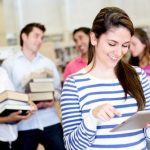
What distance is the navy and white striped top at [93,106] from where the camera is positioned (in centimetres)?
125

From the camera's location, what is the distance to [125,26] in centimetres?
126

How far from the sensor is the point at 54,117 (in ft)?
8.43

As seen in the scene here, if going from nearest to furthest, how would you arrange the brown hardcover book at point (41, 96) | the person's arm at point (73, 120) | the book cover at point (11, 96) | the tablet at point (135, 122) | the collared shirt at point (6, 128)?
the tablet at point (135, 122), the person's arm at point (73, 120), the book cover at point (11, 96), the collared shirt at point (6, 128), the brown hardcover book at point (41, 96)

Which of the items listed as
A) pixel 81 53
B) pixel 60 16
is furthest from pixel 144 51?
pixel 60 16

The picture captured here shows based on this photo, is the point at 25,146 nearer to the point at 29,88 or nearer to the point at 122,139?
the point at 29,88

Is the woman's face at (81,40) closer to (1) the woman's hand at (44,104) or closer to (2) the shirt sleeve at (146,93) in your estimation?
(1) the woman's hand at (44,104)

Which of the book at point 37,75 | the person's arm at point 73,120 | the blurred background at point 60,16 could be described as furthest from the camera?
the blurred background at point 60,16

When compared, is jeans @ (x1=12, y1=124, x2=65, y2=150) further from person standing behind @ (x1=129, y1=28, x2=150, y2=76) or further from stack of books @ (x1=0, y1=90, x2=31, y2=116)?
person standing behind @ (x1=129, y1=28, x2=150, y2=76)

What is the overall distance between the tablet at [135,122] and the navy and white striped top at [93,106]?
0.23ft

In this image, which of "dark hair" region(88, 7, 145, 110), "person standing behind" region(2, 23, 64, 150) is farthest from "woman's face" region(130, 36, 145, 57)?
"dark hair" region(88, 7, 145, 110)

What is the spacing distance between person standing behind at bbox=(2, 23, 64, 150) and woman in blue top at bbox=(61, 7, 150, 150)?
3.88 ft

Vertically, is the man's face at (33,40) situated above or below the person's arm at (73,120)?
above

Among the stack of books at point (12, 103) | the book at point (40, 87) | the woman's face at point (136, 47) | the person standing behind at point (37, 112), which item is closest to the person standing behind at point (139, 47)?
the woman's face at point (136, 47)

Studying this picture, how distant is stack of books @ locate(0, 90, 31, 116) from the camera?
6.63 feet
